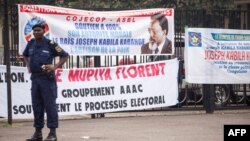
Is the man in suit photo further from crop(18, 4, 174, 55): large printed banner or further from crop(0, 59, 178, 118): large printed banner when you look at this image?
crop(0, 59, 178, 118): large printed banner

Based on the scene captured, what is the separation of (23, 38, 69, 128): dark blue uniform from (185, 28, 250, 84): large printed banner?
4.42m

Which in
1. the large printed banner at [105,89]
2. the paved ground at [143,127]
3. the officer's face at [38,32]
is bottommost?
the paved ground at [143,127]

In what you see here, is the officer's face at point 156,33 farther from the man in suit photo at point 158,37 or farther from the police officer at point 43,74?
the police officer at point 43,74

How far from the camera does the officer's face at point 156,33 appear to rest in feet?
38.8

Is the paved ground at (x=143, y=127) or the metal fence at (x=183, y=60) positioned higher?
the metal fence at (x=183, y=60)

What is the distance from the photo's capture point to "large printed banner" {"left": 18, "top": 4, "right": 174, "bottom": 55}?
10.9 m

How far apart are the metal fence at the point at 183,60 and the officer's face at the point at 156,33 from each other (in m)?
0.51

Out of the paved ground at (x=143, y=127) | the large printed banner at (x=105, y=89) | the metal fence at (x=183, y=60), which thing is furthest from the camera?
the metal fence at (x=183, y=60)

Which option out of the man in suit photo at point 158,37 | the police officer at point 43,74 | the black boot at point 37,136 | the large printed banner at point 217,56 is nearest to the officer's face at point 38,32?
the police officer at point 43,74

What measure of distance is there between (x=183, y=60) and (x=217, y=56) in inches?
30.5

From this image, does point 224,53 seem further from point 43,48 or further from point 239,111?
point 43,48

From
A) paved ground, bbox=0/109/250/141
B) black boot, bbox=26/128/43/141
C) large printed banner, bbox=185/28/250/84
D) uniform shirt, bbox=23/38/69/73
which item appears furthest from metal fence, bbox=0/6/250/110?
black boot, bbox=26/128/43/141

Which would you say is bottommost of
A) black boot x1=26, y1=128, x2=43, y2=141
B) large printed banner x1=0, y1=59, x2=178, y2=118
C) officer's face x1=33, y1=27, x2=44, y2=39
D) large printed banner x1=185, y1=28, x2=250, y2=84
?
black boot x1=26, y1=128, x2=43, y2=141

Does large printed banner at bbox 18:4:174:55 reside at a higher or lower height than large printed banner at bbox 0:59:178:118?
higher
